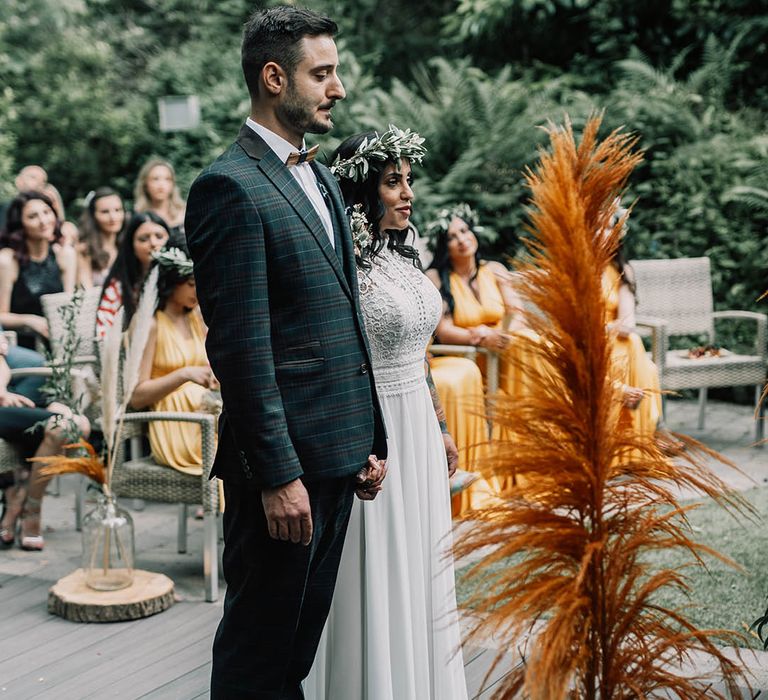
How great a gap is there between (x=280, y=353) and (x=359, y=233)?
77 centimetres

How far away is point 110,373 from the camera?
4430mm

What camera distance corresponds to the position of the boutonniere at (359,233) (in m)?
3.16

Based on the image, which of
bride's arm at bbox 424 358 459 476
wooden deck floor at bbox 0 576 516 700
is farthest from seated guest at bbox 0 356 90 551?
bride's arm at bbox 424 358 459 476

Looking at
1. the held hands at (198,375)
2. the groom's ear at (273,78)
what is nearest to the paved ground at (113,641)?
the held hands at (198,375)

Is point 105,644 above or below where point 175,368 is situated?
below

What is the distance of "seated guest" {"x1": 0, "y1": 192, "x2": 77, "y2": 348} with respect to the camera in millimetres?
6730

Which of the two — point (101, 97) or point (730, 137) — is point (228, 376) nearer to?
point (730, 137)

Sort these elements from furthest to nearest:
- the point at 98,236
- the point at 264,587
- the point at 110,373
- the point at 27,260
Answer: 1. the point at 98,236
2. the point at 27,260
3. the point at 110,373
4. the point at 264,587

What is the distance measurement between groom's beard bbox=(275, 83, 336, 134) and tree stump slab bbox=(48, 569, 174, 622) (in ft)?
8.44

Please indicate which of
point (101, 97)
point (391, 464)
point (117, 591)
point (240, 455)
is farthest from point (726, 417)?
point (101, 97)

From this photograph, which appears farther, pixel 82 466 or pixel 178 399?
pixel 178 399

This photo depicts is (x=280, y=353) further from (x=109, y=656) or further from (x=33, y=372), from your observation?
(x=33, y=372)

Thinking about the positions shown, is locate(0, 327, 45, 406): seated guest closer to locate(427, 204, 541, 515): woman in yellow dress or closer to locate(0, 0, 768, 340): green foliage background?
locate(427, 204, 541, 515): woman in yellow dress

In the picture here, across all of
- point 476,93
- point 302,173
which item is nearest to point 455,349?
point 302,173
